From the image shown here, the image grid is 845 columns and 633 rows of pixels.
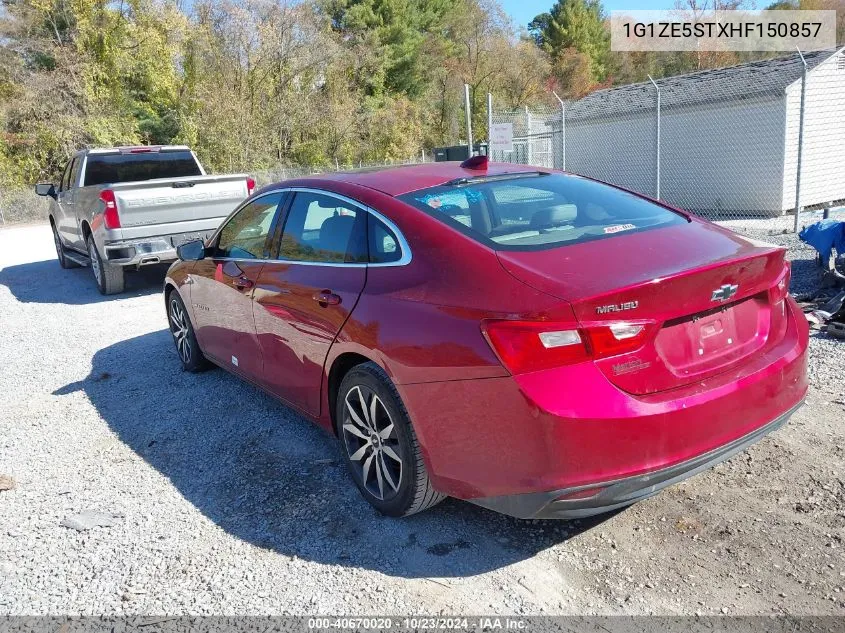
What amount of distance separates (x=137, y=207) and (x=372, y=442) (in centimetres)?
661

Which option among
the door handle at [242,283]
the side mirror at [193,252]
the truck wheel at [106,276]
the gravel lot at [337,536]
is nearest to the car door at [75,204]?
the truck wheel at [106,276]

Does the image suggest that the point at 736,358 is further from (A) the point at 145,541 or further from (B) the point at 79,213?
(B) the point at 79,213

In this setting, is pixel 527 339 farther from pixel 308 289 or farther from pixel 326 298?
pixel 308 289

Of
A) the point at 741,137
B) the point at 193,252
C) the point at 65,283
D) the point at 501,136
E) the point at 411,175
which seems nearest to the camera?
the point at 411,175

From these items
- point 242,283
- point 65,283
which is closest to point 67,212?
point 65,283

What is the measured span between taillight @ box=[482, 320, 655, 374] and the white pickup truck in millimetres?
7281

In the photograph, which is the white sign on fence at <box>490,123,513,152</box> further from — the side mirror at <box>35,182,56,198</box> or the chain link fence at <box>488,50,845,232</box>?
the side mirror at <box>35,182,56,198</box>

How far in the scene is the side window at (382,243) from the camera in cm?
312

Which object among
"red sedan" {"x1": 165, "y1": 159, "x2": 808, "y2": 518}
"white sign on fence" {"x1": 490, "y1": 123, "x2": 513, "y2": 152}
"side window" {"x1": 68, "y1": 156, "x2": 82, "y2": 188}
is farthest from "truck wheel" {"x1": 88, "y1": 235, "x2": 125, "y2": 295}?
"white sign on fence" {"x1": 490, "y1": 123, "x2": 513, "y2": 152}

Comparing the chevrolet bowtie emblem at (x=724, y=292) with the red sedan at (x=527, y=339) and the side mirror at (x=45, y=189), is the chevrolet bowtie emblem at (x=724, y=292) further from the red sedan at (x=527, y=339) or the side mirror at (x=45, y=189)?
the side mirror at (x=45, y=189)

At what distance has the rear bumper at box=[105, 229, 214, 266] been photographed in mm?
8578

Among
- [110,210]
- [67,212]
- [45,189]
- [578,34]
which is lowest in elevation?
[67,212]

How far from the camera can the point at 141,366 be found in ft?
19.7

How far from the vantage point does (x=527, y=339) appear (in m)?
2.46
